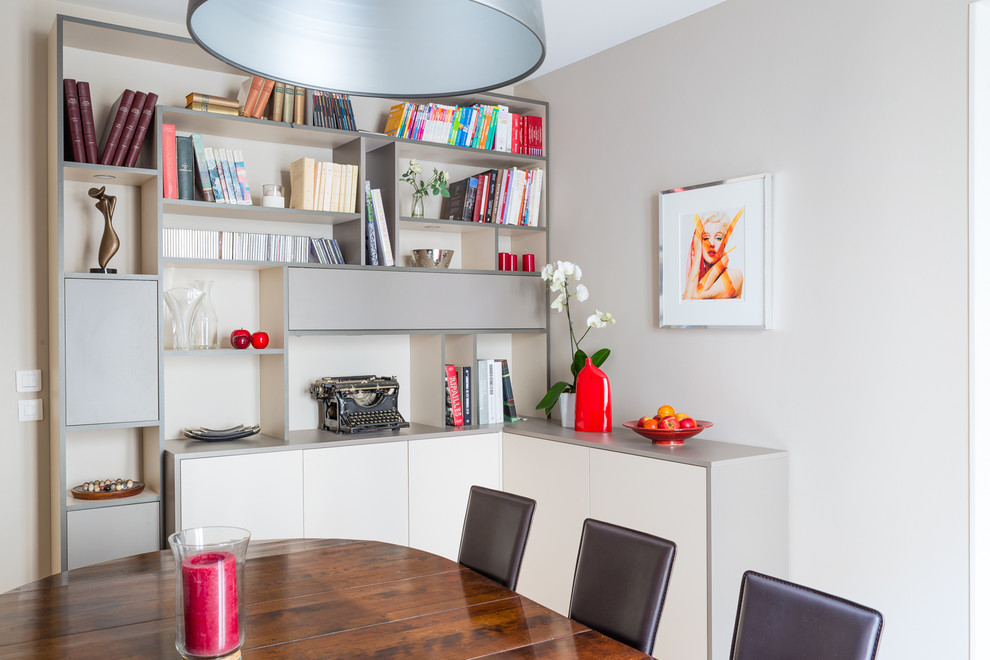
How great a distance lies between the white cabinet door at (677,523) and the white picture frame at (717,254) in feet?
2.34

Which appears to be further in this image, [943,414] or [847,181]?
[847,181]

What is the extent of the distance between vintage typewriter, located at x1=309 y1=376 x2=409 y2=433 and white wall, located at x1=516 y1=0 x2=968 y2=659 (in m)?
1.20

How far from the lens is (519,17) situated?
129 centimetres

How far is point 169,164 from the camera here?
3.29 meters

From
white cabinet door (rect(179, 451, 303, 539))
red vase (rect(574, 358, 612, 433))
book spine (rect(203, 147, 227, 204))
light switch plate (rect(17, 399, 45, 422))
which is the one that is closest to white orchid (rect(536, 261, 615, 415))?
red vase (rect(574, 358, 612, 433))

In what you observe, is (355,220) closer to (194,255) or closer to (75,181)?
(194,255)

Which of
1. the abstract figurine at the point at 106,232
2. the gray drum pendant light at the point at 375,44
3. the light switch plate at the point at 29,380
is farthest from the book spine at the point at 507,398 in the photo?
the gray drum pendant light at the point at 375,44

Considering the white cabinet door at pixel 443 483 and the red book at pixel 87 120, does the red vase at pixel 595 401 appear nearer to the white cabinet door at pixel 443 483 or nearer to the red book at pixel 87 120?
the white cabinet door at pixel 443 483

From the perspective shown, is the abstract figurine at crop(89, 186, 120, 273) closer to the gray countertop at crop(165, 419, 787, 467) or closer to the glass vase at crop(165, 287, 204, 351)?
the glass vase at crop(165, 287, 204, 351)

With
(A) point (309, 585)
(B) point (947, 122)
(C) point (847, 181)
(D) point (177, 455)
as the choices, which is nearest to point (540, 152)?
(C) point (847, 181)

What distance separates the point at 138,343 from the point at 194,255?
47cm

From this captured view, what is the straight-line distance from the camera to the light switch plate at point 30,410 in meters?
3.26

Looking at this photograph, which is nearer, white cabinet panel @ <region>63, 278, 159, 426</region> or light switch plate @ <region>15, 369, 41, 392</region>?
white cabinet panel @ <region>63, 278, 159, 426</region>

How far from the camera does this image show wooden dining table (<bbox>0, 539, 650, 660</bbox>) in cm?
158
